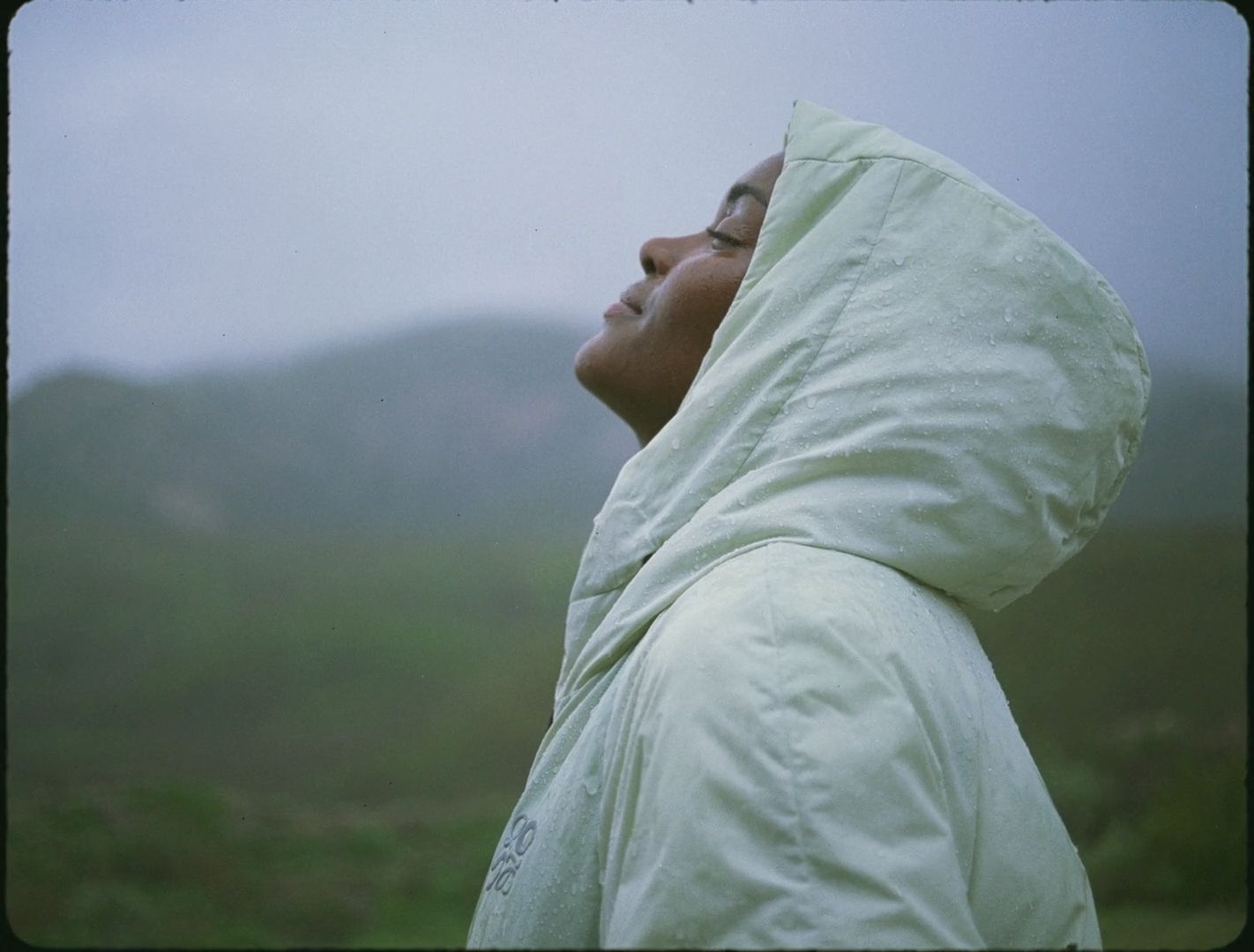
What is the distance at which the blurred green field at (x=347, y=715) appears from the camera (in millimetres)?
3576

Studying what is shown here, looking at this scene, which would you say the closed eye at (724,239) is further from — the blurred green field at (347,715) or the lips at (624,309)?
the blurred green field at (347,715)

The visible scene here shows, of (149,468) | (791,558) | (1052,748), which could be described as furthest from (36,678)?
(791,558)

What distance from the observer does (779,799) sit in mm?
605

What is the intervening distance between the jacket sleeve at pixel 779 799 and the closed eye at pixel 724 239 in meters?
0.49

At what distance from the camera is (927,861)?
24.1 inches

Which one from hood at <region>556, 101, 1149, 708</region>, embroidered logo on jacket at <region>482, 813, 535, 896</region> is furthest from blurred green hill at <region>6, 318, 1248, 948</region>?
embroidered logo on jacket at <region>482, 813, 535, 896</region>

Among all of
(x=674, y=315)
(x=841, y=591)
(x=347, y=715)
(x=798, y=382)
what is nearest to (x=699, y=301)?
(x=674, y=315)

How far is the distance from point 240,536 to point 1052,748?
274 centimetres

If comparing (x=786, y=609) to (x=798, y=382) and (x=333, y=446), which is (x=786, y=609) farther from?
(x=333, y=446)

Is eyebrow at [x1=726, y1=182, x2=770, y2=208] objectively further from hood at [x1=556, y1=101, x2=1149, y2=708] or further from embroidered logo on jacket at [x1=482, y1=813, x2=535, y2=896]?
embroidered logo on jacket at [x1=482, y1=813, x2=535, y2=896]

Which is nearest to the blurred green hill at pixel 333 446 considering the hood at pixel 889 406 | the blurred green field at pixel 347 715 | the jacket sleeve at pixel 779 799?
the blurred green field at pixel 347 715

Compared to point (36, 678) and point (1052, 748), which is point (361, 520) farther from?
point (1052, 748)

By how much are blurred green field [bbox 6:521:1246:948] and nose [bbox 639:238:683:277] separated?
2778 mm

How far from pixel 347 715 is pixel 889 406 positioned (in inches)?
135
